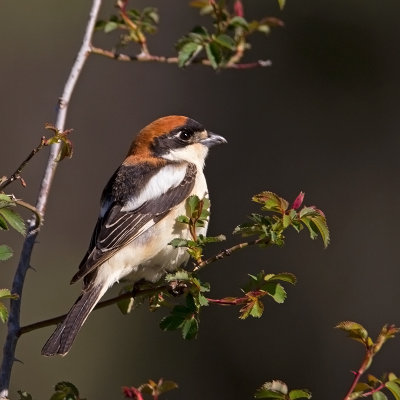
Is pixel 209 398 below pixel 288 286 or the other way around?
below

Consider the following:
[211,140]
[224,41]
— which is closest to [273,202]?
A: [224,41]

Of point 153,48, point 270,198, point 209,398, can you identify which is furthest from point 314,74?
point 270,198

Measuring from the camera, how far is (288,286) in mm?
8664

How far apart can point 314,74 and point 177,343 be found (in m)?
3.21

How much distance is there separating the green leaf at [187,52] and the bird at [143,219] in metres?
0.67

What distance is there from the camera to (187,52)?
11.3 feet

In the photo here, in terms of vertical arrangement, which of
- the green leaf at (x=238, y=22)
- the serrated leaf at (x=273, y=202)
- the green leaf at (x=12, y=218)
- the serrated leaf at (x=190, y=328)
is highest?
the green leaf at (x=238, y=22)

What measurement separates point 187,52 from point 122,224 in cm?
88

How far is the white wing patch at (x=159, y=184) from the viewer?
402cm

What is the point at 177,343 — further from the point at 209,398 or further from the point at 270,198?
the point at 270,198

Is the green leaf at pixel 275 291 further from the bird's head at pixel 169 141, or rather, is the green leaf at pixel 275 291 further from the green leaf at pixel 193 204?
the bird's head at pixel 169 141

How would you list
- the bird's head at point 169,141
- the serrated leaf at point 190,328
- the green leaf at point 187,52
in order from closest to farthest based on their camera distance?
the serrated leaf at point 190,328, the green leaf at point 187,52, the bird's head at point 169,141

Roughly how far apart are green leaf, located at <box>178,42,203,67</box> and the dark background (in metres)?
5.06

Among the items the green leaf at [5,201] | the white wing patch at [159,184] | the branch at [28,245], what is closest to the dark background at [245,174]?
the white wing patch at [159,184]
